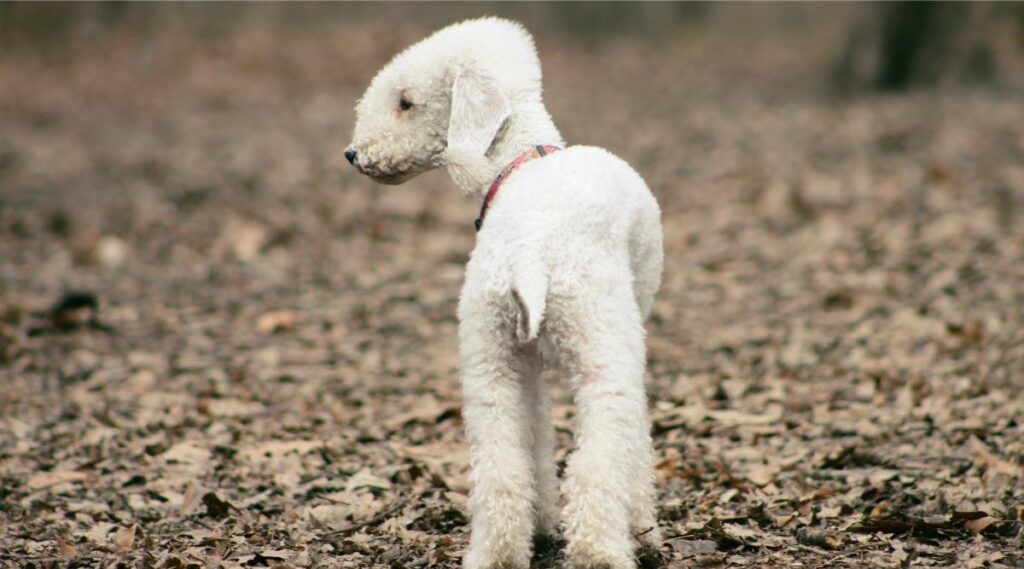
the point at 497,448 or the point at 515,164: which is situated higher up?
the point at 515,164

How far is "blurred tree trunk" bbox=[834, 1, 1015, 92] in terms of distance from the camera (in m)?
14.0

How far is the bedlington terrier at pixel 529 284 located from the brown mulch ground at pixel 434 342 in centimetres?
53

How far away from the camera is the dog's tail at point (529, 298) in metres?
3.12

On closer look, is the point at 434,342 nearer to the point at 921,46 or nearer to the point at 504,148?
the point at 504,148

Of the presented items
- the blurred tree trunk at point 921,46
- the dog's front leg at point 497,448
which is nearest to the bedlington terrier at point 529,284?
the dog's front leg at point 497,448

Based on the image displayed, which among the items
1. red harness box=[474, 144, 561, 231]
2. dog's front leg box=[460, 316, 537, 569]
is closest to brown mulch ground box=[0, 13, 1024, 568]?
dog's front leg box=[460, 316, 537, 569]

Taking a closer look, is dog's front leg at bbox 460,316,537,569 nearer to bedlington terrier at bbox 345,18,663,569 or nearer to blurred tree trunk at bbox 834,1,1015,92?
bedlington terrier at bbox 345,18,663,569

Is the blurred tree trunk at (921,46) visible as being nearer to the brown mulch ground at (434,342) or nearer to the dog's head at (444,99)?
the brown mulch ground at (434,342)

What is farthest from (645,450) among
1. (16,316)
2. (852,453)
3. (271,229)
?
(271,229)

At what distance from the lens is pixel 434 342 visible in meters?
7.48

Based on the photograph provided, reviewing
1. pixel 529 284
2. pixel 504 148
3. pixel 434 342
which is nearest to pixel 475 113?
pixel 504 148

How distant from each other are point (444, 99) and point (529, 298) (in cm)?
87

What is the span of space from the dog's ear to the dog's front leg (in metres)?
0.59

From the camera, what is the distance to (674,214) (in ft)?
34.0
